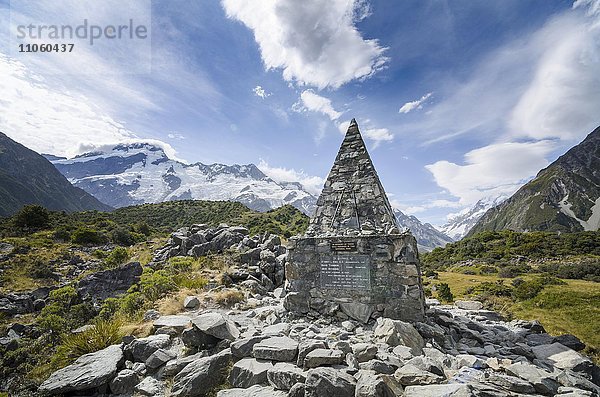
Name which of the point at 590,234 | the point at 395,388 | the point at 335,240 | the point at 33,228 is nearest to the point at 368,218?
the point at 335,240

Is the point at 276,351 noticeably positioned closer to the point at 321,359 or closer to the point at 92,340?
the point at 321,359

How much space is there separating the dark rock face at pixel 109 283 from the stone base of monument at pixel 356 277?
1361 centimetres

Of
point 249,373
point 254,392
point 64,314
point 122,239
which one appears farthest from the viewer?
point 122,239

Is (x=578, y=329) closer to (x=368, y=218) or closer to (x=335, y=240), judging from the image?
(x=368, y=218)

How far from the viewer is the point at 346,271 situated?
8.48 m

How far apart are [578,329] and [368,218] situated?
1284 centimetres

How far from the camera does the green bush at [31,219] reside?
3569cm

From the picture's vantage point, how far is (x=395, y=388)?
14.0ft

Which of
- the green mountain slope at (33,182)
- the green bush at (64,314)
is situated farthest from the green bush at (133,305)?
the green mountain slope at (33,182)

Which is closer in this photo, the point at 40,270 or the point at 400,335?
the point at 400,335

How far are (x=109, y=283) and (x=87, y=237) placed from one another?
65.9 ft

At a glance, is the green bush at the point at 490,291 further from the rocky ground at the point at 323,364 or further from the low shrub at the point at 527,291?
the rocky ground at the point at 323,364

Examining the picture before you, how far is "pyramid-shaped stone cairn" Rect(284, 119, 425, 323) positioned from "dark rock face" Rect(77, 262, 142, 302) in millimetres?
13804

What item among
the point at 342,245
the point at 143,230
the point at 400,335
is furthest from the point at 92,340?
the point at 143,230
